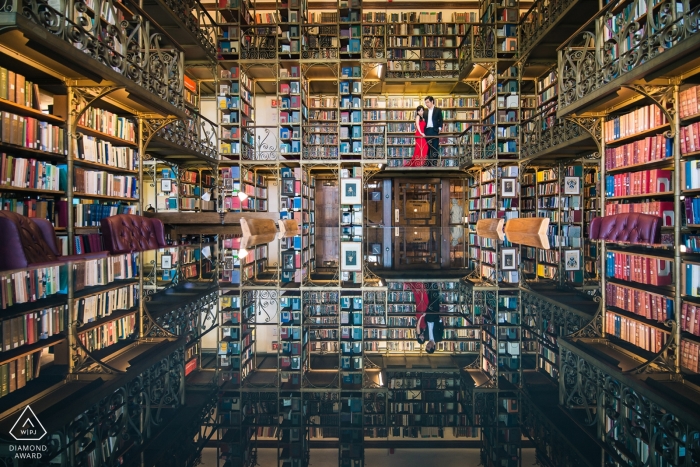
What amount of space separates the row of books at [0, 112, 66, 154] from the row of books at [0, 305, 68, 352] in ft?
10.1

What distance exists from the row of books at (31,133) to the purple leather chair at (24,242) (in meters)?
1.17

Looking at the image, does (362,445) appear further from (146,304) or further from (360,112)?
(360,112)

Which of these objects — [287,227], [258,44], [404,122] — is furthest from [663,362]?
[404,122]

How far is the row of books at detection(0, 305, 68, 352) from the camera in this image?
3.84 ft

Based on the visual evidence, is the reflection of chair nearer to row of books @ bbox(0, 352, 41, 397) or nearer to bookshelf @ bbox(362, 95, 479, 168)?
bookshelf @ bbox(362, 95, 479, 168)

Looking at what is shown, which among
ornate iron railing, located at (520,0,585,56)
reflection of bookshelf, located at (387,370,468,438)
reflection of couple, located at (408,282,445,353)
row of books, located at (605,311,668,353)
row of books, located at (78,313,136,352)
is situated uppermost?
ornate iron railing, located at (520,0,585,56)

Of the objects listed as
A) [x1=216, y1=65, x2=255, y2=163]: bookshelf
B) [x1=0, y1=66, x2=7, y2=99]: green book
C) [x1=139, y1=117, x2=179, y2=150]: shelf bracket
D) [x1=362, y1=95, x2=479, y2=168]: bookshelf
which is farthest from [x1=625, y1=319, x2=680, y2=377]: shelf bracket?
[x1=362, y1=95, x2=479, y2=168]: bookshelf

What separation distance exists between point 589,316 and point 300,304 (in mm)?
1379

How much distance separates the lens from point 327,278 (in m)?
3.42

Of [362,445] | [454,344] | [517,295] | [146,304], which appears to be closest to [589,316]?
[517,295]

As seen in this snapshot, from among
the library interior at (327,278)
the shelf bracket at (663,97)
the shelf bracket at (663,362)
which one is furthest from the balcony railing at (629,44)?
the shelf bracket at (663,362)

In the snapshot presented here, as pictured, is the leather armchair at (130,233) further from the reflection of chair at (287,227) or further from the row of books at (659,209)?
the row of books at (659,209)

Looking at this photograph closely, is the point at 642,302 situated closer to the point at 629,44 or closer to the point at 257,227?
the point at 629,44

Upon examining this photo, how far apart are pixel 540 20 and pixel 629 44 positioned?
11.8 feet
